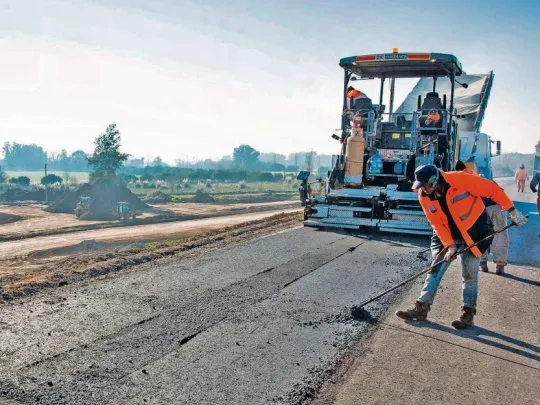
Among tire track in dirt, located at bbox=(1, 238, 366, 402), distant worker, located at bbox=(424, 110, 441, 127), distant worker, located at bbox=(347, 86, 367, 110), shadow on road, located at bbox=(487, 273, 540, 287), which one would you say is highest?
distant worker, located at bbox=(347, 86, 367, 110)

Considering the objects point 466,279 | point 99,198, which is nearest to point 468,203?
point 466,279

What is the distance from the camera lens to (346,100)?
→ 449 inches

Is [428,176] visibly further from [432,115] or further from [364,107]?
[364,107]

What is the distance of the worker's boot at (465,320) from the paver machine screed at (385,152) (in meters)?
5.11

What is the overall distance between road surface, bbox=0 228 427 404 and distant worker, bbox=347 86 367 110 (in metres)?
4.99

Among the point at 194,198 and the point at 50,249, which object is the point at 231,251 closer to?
the point at 50,249

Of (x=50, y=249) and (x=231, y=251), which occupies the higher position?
(x=231, y=251)

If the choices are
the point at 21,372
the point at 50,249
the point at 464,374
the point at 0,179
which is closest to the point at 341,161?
the point at 464,374

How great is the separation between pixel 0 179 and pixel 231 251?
46033 mm

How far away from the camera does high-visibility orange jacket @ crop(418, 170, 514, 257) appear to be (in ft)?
15.9

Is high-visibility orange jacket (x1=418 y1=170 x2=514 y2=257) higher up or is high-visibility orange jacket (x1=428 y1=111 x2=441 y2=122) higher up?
high-visibility orange jacket (x1=428 y1=111 x2=441 y2=122)

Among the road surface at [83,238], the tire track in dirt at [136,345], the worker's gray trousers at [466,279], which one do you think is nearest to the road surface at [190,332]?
the tire track in dirt at [136,345]

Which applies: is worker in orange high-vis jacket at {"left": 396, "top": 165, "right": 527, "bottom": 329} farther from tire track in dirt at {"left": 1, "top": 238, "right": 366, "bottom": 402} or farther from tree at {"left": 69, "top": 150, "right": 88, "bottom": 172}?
tree at {"left": 69, "top": 150, "right": 88, "bottom": 172}

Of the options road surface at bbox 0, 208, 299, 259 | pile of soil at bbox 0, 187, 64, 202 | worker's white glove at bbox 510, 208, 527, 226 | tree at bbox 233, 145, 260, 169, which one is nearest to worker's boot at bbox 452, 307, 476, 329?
worker's white glove at bbox 510, 208, 527, 226
